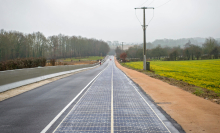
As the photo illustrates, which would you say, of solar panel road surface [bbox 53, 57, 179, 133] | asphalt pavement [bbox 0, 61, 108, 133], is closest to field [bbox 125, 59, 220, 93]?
solar panel road surface [bbox 53, 57, 179, 133]

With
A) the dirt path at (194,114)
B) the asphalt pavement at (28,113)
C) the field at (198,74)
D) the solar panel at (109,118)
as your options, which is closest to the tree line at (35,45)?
the field at (198,74)

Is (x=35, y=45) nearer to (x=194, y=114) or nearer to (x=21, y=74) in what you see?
(x=21, y=74)

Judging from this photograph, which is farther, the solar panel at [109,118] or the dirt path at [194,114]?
the dirt path at [194,114]

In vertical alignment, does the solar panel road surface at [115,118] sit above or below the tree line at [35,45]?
below

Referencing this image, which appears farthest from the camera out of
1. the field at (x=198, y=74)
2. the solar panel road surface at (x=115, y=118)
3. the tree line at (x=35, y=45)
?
the tree line at (x=35, y=45)

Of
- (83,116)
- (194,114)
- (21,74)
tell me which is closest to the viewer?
(83,116)

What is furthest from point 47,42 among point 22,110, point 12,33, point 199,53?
point 22,110

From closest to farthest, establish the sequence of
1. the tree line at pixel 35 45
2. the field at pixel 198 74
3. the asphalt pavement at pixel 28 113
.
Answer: the asphalt pavement at pixel 28 113
the field at pixel 198 74
the tree line at pixel 35 45

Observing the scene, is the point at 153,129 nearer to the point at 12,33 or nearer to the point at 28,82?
the point at 28,82

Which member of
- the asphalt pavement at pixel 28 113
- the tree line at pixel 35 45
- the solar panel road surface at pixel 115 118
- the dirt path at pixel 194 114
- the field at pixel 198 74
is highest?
the tree line at pixel 35 45

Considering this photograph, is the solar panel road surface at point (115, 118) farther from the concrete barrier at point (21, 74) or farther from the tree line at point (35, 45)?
the tree line at point (35, 45)

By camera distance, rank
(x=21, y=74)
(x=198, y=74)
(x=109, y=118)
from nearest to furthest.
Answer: (x=109, y=118) < (x=21, y=74) < (x=198, y=74)

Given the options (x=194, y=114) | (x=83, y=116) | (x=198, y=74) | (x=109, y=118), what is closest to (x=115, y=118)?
(x=109, y=118)

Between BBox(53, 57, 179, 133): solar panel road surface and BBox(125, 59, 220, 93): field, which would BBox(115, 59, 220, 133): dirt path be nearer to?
BBox(53, 57, 179, 133): solar panel road surface
